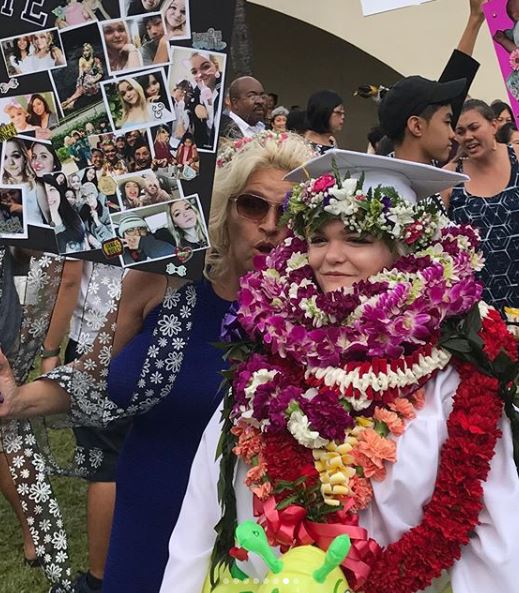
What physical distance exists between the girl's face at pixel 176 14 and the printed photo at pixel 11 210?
569 millimetres

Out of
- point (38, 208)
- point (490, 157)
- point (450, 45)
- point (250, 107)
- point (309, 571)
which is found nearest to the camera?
point (309, 571)

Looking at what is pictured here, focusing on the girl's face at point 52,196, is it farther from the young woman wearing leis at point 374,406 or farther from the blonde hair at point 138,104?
the young woman wearing leis at point 374,406

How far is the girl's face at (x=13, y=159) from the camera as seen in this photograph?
213 cm

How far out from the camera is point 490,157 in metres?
3.93

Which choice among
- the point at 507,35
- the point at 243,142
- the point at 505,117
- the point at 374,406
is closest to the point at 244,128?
the point at 243,142

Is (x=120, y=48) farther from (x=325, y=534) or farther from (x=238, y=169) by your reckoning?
(x=325, y=534)

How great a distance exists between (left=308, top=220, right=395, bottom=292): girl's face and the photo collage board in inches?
14.3

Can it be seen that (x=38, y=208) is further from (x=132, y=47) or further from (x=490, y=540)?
(x=490, y=540)

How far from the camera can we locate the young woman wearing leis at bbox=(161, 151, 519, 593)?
1.76 meters

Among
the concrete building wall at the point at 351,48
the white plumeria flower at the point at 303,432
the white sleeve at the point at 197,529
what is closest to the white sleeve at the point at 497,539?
the white plumeria flower at the point at 303,432

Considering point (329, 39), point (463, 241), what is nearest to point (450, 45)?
point (329, 39)

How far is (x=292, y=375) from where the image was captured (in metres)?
1.96

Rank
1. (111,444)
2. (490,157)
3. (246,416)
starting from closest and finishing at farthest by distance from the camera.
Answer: (246,416) < (111,444) < (490,157)

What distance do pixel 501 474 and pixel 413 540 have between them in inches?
9.3
